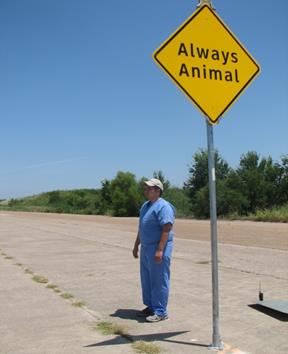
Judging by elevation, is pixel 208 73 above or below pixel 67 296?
above

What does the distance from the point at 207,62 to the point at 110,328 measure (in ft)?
11.0

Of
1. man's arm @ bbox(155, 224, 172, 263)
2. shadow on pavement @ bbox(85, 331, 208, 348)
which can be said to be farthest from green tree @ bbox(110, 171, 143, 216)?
shadow on pavement @ bbox(85, 331, 208, 348)

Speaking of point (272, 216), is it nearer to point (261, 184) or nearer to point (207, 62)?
point (261, 184)

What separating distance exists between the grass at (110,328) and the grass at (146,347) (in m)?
0.46

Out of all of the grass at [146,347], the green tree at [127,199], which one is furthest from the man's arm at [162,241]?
the green tree at [127,199]

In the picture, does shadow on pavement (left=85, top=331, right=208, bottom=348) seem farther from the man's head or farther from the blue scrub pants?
the man's head

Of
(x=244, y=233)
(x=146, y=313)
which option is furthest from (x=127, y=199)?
(x=146, y=313)

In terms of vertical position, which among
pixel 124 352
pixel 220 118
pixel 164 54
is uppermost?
pixel 164 54

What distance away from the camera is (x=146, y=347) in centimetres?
595

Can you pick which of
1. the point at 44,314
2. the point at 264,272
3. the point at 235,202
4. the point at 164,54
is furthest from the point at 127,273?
the point at 235,202

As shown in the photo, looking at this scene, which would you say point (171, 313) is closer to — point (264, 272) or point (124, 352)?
point (124, 352)

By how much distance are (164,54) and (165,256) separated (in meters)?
2.64

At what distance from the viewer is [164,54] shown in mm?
5883

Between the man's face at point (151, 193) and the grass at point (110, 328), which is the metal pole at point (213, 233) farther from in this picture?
the man's face at point (151, 193)
